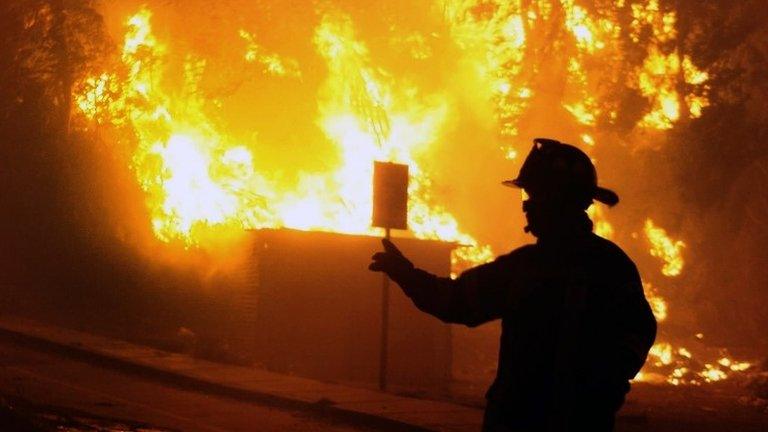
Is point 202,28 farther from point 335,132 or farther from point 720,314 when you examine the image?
point 720,314

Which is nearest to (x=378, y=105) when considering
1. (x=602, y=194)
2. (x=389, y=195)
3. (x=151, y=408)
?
(x=389, y=195)

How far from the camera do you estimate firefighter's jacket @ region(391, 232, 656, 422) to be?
11.3 feet

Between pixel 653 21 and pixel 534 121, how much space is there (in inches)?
169

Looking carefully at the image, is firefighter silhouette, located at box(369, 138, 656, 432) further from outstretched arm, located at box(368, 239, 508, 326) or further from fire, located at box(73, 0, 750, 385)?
fire, located at box(73, 0, 750, 385)

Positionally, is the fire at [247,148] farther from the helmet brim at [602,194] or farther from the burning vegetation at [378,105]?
the helmet brim at [602,194]

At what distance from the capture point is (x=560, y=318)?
3.48 m

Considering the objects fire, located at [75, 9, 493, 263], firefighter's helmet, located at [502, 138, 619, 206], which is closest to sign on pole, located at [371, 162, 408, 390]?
fire, located at [75, 9, 493, 263]

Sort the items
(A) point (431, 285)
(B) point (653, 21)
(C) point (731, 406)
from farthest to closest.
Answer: (B) point (653, 21) → (C) point (731, 406) → (A) point (431, 285)

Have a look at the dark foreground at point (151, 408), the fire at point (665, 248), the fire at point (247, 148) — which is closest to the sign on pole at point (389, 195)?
the dark foreground at point (151, 408)

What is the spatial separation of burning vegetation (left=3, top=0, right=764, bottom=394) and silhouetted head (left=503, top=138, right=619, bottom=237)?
16779mm

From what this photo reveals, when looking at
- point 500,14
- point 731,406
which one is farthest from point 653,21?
point 731,406

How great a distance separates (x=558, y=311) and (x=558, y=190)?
0.44m

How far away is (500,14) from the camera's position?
87.5 feet

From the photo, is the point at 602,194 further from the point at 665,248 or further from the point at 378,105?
the point at 665,248
